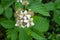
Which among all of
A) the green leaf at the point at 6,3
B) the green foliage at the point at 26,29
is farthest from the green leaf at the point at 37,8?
the green leaf at the point at 6,3

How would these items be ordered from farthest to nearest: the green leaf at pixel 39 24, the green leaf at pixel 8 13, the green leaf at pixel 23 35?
the green leaf at pixel 8 13 → the green leaf at pixel 39 24 → the green leaf at pixel 23 35

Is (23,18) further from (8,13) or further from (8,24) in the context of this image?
(8,13)

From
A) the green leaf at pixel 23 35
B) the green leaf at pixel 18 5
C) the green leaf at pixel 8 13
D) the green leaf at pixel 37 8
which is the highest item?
the green leaf at pixel 18 5

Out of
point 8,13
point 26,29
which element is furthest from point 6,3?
point 26,29

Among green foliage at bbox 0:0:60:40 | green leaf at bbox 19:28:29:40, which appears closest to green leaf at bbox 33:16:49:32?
green foliage at bbox 0:0:60:40

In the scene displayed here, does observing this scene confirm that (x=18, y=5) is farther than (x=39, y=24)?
No

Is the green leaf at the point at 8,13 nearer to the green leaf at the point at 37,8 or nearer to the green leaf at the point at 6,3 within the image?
the green leaf at the point at 6,3

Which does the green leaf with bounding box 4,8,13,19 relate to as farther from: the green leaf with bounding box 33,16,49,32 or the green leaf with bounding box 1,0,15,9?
the green leaf with bounding box 33,16,49,32

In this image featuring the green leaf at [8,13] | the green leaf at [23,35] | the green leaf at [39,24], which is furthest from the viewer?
the green leaf at [8,13]

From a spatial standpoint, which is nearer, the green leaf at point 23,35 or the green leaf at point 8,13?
the green leaf at point 23,35

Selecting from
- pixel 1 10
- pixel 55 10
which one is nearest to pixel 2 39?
pixel 1 10
